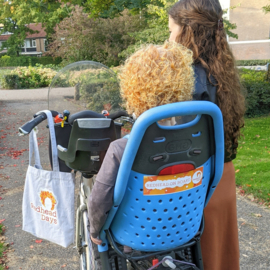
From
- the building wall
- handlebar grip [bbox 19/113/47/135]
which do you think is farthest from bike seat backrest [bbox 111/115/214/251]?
the building wall

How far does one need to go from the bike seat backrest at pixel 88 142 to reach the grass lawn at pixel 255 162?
3.25 meters

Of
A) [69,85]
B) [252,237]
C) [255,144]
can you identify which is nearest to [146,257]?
[69,85]

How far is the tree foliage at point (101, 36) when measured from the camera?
47.9ft

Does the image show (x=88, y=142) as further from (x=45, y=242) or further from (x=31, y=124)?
(x=45, y=242)

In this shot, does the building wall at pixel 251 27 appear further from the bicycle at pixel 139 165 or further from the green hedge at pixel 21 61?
the bicycle at pixel 139 165

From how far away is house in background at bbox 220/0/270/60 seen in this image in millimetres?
25812

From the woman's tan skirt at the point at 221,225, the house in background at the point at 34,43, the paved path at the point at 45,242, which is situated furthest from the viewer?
the house in background at the point at 34,43

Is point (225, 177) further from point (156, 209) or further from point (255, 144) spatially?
point (255, 144)

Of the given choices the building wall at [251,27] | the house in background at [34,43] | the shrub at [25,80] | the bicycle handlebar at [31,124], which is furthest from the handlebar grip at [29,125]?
the house in background at [34,43]

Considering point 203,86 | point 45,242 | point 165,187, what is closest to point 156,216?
point 165,187

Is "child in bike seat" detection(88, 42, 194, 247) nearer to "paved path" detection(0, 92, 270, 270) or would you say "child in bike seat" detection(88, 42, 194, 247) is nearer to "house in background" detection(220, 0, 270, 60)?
"paved path" detection(0, 92, 270, 270)

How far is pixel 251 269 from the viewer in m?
3.02

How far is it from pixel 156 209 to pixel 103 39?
48.4 feet

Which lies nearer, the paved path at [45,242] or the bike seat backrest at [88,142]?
the bike seat backrest at [88,142]
